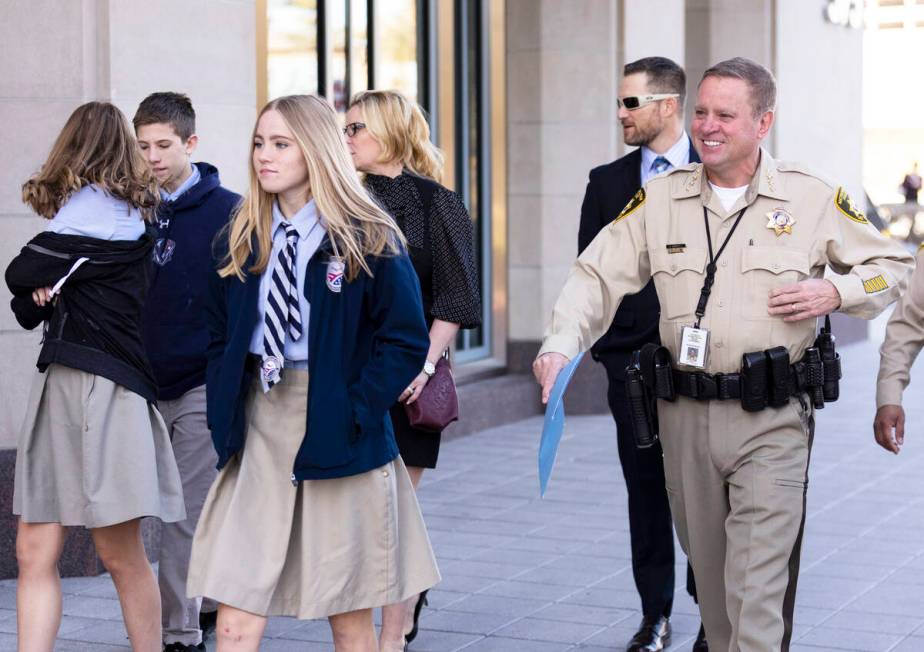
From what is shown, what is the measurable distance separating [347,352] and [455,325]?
1.40m

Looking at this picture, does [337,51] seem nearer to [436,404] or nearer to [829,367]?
[436,404]

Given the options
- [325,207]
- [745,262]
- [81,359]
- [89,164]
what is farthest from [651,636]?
[89,164]

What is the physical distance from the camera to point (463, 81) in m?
11.7

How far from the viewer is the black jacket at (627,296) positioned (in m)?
5.87

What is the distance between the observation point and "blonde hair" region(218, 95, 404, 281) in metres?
4.09

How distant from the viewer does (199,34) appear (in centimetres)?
738

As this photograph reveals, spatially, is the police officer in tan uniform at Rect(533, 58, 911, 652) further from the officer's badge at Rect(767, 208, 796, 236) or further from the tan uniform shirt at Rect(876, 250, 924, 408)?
the tan uniform shirt at Rect(876, 250, 924, 408)

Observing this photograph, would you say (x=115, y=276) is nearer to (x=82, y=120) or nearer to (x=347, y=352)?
(x=82, y=120)

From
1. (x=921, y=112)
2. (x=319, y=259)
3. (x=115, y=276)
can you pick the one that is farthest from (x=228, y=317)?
(x=921, y=112)

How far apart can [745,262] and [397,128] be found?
4.87ft

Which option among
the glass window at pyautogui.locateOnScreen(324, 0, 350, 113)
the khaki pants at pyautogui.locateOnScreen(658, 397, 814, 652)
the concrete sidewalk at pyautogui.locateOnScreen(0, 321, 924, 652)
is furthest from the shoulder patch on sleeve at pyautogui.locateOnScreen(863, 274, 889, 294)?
the glass window at pyautogui.locateOnScreen(324, 0, 350, 113)

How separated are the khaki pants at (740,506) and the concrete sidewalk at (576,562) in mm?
1260

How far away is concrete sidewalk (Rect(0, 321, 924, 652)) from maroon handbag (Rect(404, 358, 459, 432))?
919mm

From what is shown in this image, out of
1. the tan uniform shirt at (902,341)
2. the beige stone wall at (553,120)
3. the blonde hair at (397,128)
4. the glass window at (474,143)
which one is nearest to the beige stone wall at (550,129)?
the beige stone wall at (553,120)
